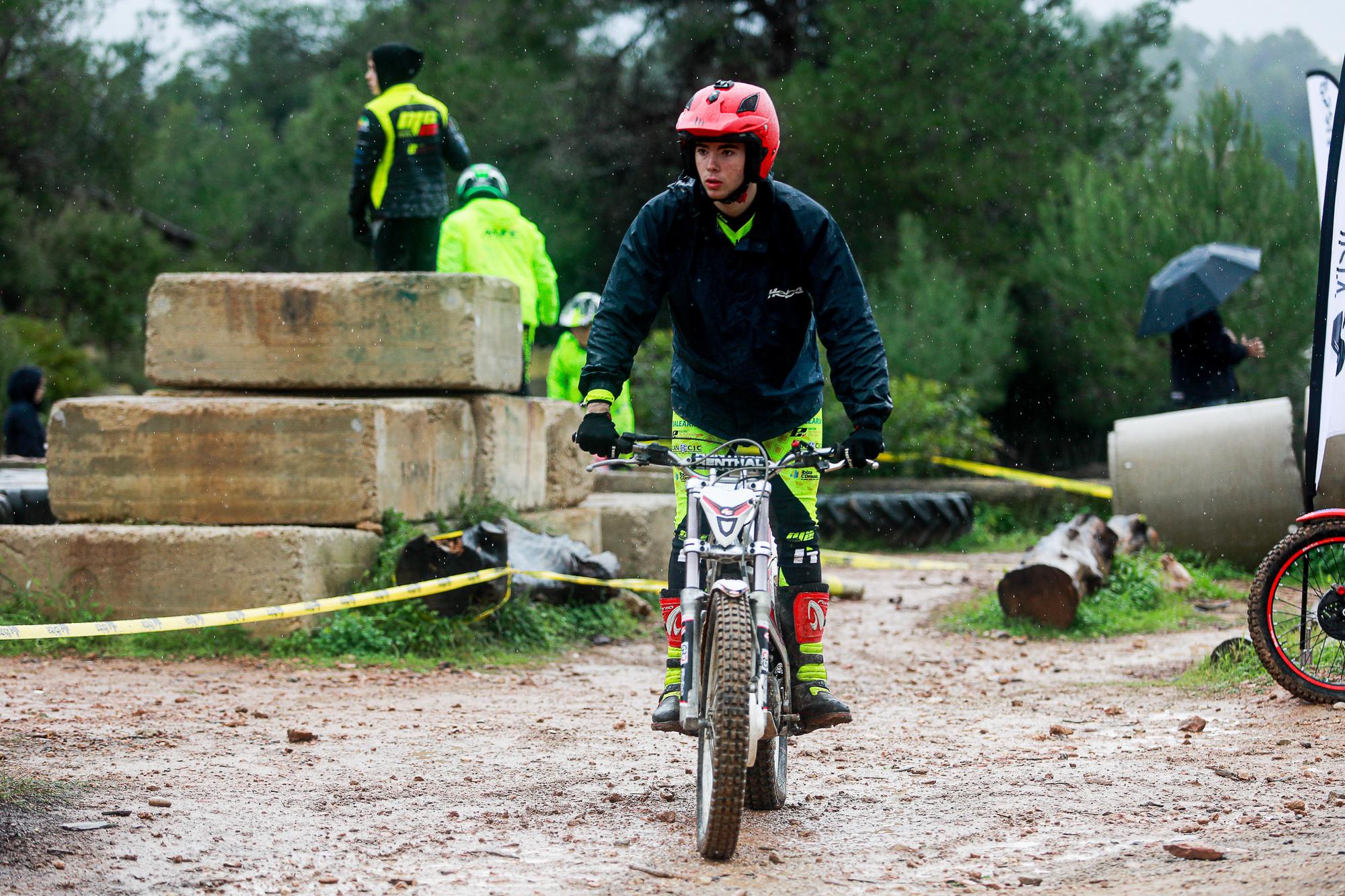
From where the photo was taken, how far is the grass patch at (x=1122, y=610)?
871cm

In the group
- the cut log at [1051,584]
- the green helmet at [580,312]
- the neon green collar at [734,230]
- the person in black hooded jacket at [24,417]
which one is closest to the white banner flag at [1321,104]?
the cut log at [1051,584]

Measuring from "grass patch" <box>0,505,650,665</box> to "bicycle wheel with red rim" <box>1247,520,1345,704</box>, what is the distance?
3697mm

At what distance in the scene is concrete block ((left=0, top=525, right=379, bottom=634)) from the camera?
7.40 m

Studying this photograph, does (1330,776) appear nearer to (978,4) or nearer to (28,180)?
(978,4)

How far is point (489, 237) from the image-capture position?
988cm

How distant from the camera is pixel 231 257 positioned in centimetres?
2891

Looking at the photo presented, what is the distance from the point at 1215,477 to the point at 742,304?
678 cm

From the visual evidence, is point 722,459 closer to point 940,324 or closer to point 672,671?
point 672,671

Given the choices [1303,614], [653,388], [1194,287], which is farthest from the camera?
[653,388]

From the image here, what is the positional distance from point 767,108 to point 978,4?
1612 centimetres

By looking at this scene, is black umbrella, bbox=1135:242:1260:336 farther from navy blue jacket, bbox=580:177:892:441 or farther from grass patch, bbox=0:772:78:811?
grass patch, bbox=0:772:78:811

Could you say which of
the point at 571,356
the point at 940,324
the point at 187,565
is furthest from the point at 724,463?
the point at 940,324

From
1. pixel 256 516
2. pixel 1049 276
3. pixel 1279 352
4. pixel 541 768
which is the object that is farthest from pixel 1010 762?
pixel 1049 276

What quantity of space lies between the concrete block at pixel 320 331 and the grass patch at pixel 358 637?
0.88 meters
